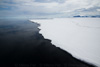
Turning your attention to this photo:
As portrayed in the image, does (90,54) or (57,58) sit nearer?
(90,54)

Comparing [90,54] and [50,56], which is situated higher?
[90,54]

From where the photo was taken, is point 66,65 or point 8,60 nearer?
point 66,65

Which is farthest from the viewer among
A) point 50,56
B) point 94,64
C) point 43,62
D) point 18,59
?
point 50,56

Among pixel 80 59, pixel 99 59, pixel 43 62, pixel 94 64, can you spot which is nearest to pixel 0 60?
pixel 43 62

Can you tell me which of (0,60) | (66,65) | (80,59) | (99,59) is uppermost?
(99,59)

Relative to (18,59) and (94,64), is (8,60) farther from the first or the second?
(94,64)

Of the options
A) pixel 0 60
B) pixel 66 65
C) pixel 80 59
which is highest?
pixel 80 59

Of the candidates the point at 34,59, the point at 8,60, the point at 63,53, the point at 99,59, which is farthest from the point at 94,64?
the point at 8,60

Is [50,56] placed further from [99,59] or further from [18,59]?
[99,59]

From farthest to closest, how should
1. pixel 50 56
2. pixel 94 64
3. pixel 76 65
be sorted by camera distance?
1. pixel 50 56
2. pixel 76 65
3. pixel 94 64
